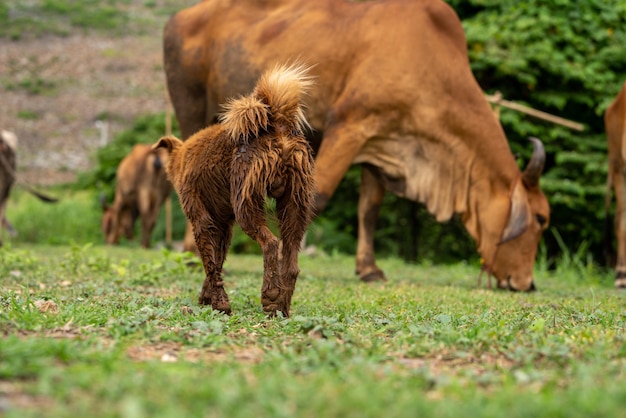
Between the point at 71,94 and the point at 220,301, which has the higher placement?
the point at 71,94

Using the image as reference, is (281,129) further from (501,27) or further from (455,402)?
(501,27)

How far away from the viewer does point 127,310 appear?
553 centimetres

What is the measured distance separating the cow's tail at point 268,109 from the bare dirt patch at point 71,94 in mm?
22661

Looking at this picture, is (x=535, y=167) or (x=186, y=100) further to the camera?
(x=186, y=100)

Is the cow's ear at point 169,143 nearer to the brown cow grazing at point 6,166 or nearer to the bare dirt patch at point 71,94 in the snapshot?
the brown cow grazing at point 6,166

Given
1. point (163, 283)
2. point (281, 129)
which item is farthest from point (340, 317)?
point (163, 283)

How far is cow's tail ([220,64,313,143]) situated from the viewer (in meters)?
5.39

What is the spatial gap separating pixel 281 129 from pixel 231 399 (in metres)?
2.74

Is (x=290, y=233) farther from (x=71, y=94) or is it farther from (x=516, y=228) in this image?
(x=71, y=94)

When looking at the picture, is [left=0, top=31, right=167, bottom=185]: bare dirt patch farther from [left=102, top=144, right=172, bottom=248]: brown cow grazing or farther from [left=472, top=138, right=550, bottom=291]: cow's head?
[left=472, top=138, right=550, bottom=291]: cow's head

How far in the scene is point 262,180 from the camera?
17.5 ft

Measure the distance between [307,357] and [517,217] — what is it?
18.6 ft

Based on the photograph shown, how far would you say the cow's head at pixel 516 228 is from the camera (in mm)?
9141

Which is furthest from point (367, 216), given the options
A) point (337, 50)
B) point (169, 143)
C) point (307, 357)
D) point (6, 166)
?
point (6, 166)
